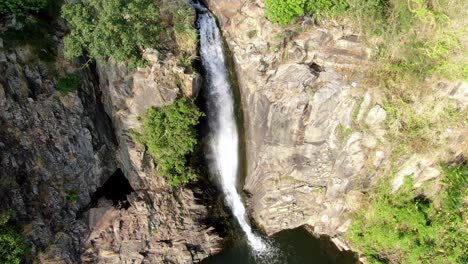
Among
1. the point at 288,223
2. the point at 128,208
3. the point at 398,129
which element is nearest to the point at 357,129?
the point at 398,129

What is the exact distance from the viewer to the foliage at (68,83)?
17.2m

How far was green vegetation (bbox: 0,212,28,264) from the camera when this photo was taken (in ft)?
49.4

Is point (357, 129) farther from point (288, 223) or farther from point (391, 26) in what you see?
point (288, 223)

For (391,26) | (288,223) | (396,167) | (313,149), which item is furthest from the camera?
(288,223)

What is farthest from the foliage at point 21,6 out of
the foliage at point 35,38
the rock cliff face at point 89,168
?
the rock cliff face at point 89,168

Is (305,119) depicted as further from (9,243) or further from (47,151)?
(9,243)

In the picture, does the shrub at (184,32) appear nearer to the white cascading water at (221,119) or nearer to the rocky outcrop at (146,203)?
the white cascading water at (221,119)

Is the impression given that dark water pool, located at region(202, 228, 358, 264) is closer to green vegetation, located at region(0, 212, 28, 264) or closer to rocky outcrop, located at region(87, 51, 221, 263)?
rocky outcrop, located at region(87, 51, 221, 263)

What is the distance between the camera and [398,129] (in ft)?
51.4

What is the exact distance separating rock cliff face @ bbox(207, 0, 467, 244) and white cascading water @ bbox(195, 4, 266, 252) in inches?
24.6

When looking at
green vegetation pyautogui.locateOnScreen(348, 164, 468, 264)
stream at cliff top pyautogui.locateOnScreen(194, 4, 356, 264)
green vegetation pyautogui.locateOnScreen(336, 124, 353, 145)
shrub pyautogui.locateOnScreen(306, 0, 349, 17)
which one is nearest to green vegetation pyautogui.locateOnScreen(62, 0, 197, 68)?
stream at cliff top pyautogui.locateOnScreen(194, 4, 356, 264)

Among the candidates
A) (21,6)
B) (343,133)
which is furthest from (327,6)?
(21,6)

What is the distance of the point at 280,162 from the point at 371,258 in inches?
240

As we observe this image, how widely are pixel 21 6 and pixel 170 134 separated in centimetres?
867
